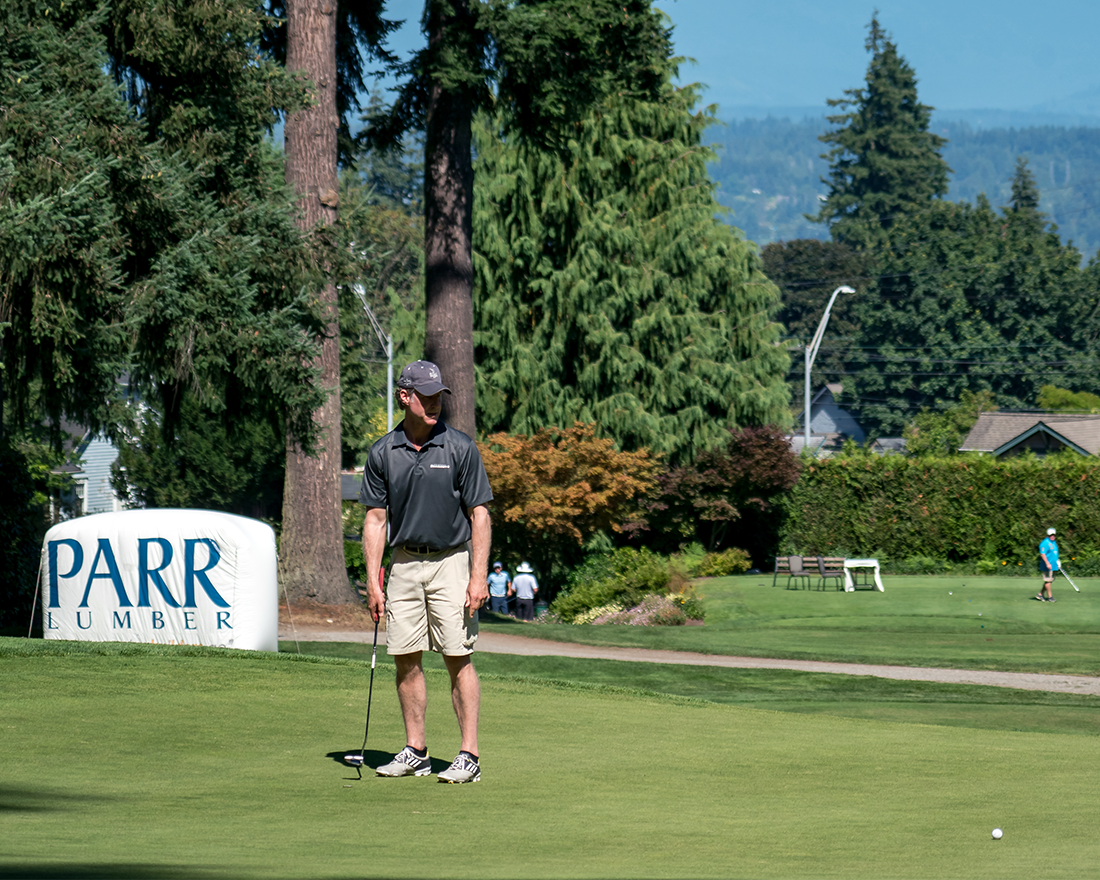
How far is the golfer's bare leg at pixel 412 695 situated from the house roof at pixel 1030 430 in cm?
5025

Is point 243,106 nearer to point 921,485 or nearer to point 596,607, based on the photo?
point 596,607

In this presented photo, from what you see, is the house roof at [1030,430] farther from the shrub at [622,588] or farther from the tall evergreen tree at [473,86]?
the tall evergreen tree at [473,86]

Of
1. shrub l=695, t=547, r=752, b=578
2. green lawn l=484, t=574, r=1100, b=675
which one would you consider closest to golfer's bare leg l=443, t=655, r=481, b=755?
green lawn l=484, t=574, r=1100, b=675

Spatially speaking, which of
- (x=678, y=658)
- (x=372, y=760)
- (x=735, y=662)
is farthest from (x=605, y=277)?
(x=372, y=760)

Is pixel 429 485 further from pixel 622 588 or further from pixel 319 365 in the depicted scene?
pixel 622 588

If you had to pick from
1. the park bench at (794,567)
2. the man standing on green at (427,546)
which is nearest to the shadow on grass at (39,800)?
the man standing on green at (427,546)

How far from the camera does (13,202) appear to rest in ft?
57.3

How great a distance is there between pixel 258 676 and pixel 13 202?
29.0 ft

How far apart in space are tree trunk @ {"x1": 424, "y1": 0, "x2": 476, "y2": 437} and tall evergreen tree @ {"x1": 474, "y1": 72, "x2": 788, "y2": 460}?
1338 centimetres

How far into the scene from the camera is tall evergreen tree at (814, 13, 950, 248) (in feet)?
408

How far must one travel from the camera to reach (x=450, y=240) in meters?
25.6

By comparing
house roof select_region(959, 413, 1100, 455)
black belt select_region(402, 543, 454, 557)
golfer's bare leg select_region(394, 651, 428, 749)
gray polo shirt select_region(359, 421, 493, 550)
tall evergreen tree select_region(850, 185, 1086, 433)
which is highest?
tall evergreen tree select_region(850, 185, 1086, 433)

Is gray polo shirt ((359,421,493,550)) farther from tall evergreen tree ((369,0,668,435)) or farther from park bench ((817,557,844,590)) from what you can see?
park bench ((817,557,844,590))

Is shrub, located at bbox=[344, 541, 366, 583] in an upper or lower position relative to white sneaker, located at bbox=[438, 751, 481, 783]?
lower
